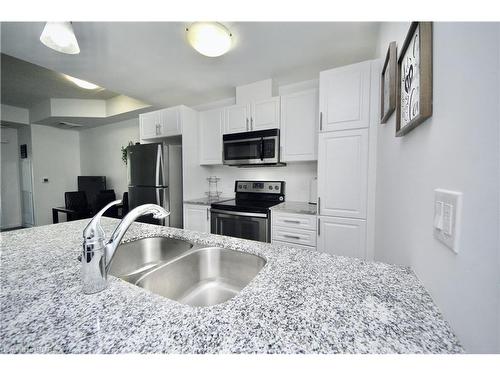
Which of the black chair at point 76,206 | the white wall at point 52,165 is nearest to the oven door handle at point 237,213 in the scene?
the black chair at point 76,206

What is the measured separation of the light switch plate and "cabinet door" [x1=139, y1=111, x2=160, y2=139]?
3167 millimetres

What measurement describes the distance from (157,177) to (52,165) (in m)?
3.88

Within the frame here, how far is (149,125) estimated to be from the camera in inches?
118

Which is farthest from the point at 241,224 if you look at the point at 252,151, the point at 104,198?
the point at 104,198

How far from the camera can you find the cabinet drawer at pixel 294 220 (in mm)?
1909

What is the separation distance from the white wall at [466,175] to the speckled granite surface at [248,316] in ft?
0.24

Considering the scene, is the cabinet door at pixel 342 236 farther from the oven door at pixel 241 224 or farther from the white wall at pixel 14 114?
the white wall at pixel 14 114

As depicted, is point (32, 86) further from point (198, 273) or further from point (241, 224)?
point (198, 273)

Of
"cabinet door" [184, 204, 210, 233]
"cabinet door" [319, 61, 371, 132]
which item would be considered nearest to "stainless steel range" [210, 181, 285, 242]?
"cabinet door" [184, 204, 210, 233]

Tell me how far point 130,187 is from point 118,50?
1754mm

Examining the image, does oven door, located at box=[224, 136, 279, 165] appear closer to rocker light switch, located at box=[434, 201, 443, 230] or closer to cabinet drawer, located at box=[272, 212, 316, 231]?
cabinet drawer, located at box=[272, 212, 316, 231]
